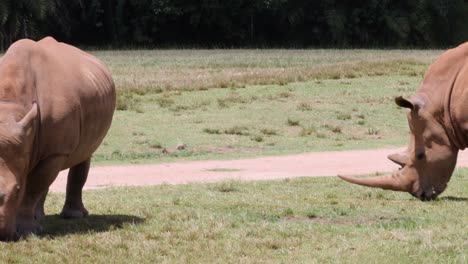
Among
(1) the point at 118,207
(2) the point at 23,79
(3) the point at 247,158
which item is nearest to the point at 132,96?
(3) the point at 247,158

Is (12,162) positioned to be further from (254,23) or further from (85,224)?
(254,23)

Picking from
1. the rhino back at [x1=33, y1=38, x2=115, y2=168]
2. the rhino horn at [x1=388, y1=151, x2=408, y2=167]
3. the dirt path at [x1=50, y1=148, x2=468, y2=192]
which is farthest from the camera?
the dirt path at [x1=50, y1=148, x2=468, y2=192]

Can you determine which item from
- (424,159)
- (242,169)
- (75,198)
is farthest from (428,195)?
(242,169)

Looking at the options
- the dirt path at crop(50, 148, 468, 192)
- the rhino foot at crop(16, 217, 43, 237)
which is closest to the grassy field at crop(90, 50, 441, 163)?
the dirt path at crop(50, 148, 468, 192)

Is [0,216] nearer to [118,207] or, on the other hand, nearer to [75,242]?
[75,242]

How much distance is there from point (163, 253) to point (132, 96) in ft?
48.4

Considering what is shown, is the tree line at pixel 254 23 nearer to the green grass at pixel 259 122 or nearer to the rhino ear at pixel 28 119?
the green grass at pixel 259 122

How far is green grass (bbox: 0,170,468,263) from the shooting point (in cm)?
899

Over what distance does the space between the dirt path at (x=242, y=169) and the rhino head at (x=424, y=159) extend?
306 cm

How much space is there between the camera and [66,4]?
4950cm

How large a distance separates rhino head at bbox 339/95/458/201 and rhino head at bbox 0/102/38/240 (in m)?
3.98

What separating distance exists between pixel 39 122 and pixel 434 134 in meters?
4.61

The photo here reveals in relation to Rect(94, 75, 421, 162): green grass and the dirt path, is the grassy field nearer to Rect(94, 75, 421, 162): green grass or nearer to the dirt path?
Rect(94, 75, 421, 162): green grass

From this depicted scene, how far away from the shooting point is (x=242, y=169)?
16156 millimetres
